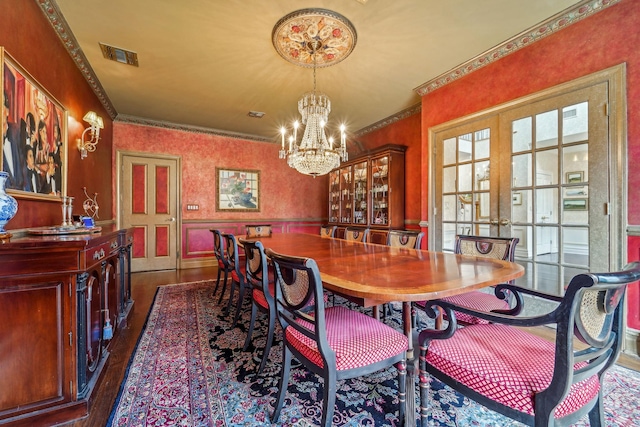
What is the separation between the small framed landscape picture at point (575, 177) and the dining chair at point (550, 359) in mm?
1796

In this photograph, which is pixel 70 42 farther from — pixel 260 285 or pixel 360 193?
pixel 360 193

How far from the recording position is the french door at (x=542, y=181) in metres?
2.26

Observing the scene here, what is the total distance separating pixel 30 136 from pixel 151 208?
3.31m

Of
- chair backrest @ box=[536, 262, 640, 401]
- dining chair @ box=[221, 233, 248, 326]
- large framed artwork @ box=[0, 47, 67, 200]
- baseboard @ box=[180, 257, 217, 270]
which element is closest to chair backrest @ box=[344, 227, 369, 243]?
dining chair @ box=[221, 233, 248, 326]

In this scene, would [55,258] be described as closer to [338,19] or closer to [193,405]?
[193,405]

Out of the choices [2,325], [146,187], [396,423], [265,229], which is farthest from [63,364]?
[146,187]

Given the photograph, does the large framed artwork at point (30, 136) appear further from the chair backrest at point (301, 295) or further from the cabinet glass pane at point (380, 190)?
the cabinet glass pane at point (380, 190)

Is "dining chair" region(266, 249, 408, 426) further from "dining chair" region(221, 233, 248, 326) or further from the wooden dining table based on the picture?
"dining chair" region(221, 233, 248, 326)

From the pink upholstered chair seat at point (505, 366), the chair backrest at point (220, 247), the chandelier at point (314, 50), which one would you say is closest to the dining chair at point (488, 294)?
the pink upholstered chair seat at point (505, 366)

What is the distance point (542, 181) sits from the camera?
2.61 m

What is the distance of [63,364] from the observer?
1.38 metres

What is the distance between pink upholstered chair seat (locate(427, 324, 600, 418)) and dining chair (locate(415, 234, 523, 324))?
35 centimetres

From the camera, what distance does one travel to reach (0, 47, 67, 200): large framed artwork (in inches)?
66.0

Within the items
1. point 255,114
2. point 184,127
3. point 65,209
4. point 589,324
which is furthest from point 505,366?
point 184,127
